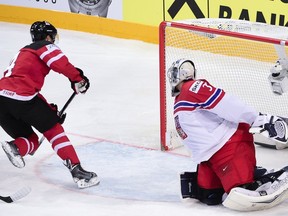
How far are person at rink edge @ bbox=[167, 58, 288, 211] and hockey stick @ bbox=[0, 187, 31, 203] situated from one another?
2.85ft

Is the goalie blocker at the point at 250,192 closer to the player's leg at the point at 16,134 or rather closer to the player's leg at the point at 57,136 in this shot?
the player's leg at the point at 57,136

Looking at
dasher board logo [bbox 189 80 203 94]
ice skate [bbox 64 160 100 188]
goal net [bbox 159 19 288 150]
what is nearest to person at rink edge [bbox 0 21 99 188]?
ice skate [bbox 64 160 100 188]

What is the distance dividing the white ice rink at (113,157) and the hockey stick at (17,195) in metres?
0.03

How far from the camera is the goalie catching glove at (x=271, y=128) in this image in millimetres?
4375

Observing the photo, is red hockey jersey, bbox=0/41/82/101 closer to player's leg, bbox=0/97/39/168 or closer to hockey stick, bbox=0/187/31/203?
player's leg, bbox=0/97/39/168

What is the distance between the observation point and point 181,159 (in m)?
5.47

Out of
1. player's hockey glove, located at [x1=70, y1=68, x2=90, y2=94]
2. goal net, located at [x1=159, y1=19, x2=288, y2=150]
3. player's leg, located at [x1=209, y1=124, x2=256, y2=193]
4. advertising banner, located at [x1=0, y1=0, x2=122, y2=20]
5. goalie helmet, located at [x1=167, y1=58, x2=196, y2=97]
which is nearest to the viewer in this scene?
player's leg, located at [x1=209, y1=124, x2=256, y2=193]

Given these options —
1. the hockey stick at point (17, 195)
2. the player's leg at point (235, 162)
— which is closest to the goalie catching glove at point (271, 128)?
the player's leg at point (235, 162)

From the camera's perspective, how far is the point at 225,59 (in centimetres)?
622

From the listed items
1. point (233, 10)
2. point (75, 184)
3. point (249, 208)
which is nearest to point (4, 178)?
point (75, 184)

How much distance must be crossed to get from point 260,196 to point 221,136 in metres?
0.35

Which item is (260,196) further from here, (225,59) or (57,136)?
(225,59)

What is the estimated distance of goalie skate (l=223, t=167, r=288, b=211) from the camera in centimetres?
430

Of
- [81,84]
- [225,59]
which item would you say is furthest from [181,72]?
[225,59]
